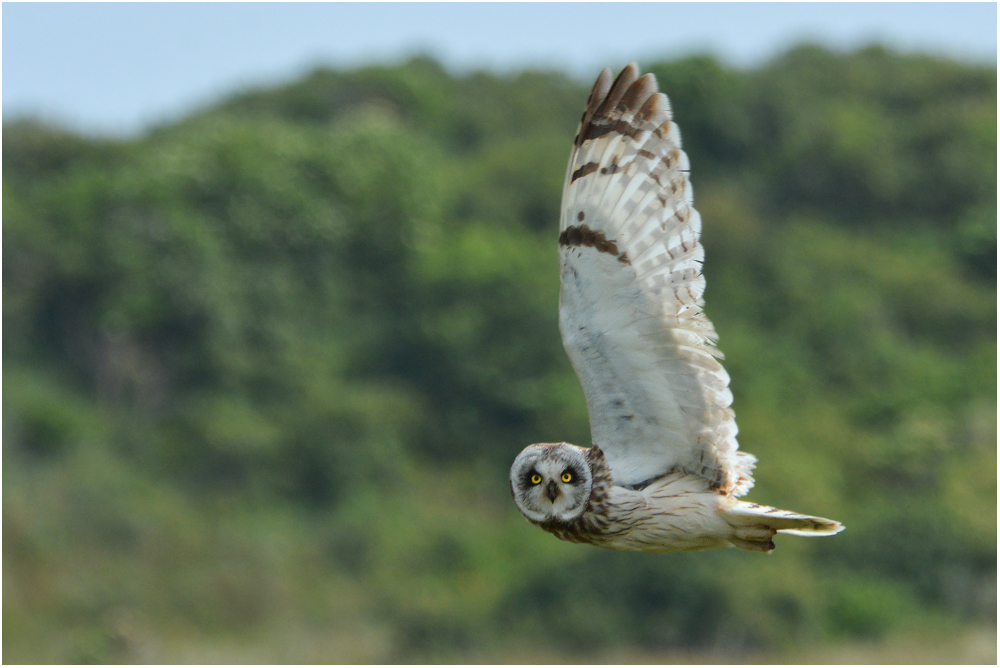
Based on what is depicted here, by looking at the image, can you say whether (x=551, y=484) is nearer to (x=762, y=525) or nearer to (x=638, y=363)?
(x=638, y=363)

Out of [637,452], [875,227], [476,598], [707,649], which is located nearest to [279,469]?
[476,598]

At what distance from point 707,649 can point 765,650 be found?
0.84m

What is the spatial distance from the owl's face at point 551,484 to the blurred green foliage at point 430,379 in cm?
1398

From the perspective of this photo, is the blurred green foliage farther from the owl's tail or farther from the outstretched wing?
the outstretched wing

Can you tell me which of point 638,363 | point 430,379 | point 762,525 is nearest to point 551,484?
point 638,363

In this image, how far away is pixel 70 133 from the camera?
31062 mm

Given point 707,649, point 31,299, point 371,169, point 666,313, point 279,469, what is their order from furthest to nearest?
point 371,169, point 31,299, point 279,469, point 707,649, point 666,313

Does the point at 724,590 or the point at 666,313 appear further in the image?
the point at 724,590

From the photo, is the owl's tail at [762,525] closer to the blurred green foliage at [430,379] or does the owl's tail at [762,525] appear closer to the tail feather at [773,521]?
the tail feather at [773,521]

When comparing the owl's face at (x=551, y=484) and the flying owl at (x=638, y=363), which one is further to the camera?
the owl's face at (x=551, y=484)

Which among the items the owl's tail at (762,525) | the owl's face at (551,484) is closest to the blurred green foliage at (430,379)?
the owl's tail at (762,525)

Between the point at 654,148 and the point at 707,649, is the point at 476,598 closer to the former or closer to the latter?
the point at 707,649

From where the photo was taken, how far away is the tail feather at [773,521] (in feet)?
11.0

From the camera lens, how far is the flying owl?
10.8 ft
